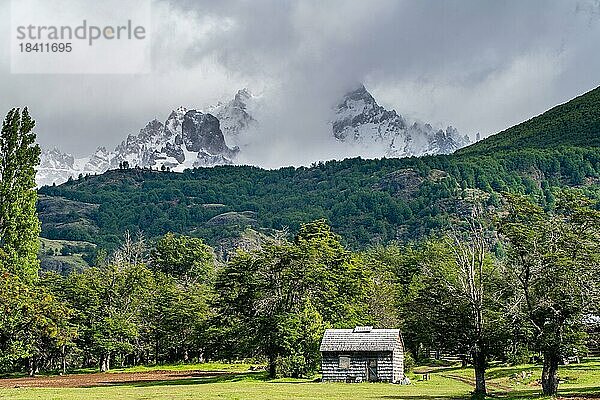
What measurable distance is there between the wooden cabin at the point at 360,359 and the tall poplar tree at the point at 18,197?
94.3 feet

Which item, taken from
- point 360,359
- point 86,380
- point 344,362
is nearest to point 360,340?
point 360,359

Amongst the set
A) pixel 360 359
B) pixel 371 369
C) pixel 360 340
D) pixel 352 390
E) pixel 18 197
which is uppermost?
pixel 18 197

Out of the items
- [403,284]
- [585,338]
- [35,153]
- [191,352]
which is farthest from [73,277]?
[585,338]

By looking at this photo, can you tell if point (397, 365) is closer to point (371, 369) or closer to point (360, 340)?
point (371, 369)

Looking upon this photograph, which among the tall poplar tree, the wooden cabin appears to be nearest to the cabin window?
the wooden cabin

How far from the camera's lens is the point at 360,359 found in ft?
209

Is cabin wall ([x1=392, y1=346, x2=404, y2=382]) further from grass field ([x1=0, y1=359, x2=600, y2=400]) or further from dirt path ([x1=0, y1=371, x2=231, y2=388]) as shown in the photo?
dirt path ([x1=0, y1=371, x2=231, y2=388])

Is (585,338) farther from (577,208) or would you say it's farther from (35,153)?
(35,153)

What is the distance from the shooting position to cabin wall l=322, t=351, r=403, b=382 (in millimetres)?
63281

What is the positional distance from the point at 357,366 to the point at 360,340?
222cm

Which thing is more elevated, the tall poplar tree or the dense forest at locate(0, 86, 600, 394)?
the tall poplar tree

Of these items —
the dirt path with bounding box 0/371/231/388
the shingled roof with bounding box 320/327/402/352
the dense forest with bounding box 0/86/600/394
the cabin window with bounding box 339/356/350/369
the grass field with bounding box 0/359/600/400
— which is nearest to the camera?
the dense forest with bounding box 0/86/600/394

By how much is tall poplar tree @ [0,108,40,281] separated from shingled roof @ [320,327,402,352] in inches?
1117

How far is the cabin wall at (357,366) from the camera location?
63.3 meters
